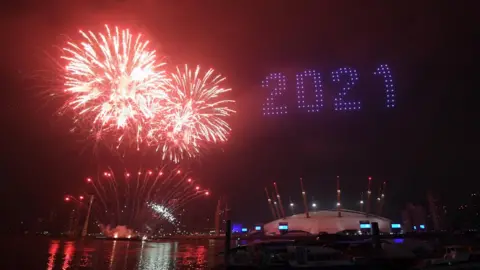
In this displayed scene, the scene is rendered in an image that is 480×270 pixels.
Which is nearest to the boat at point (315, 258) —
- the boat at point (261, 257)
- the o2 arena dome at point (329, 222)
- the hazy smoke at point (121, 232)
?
the boat at point (261, 257)

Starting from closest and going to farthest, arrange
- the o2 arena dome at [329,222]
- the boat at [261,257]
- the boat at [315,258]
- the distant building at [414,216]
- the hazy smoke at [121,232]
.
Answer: the boat at [261,257], the boat at [315,258], the hazy smoke at [121,232], the o2 arena dome at [329,222], the distant building at [414,216]

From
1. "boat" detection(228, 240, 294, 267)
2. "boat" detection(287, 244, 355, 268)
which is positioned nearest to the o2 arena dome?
"boat" detection(287, 244, 355, 268)

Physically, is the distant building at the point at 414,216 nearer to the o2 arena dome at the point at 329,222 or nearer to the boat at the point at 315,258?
the o2 arena dome at the point at 329,222

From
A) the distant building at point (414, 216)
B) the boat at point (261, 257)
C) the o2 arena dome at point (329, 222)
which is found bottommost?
the boat at point (261, 257)

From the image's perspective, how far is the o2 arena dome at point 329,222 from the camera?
7594 centimetres

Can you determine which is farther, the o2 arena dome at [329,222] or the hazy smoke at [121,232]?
the o2 arena dome at [329,222]

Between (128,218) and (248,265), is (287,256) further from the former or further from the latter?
(128,218)

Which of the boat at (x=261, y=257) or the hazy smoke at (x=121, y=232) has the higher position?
the hazy smoke at (x=121, y=232)

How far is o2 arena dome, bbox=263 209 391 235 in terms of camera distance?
249 feet

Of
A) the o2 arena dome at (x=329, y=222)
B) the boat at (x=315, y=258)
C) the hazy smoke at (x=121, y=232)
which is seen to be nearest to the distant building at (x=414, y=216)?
the o2 arena dome at (x=329, y=222)

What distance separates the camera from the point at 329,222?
77.8 m

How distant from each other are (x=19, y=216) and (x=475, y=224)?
310 feet

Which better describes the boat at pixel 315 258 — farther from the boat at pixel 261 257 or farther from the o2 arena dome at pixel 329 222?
the o2 arena dome at pixel 329 222

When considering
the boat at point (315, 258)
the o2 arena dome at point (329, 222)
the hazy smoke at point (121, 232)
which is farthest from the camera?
the o2 arena dome at point (329, 222)
